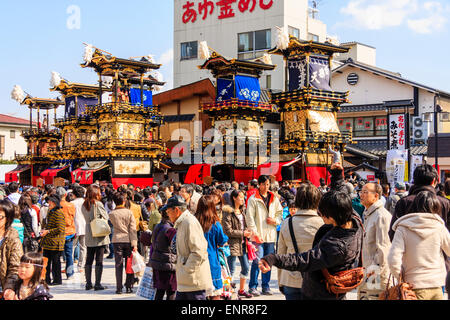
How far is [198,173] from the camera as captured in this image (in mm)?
33906

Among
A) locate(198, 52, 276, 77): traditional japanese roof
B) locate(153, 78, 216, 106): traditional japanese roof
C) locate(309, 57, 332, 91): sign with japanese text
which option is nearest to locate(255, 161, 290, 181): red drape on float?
locate(309, 57, 332, 91): sign with japanese text

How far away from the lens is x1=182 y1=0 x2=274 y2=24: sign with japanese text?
47000mm

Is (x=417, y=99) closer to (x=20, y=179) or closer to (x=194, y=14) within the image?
(x=194, y=14)

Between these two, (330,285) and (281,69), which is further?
(281,69)

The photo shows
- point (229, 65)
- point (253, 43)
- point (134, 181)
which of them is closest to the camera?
point (229, 65)

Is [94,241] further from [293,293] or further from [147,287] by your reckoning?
[293,293]

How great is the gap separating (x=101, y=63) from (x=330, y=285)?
112 feet

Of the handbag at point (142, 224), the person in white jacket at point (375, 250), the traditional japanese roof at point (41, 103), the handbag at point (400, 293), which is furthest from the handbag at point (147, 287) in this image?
the traditional japanese roof at point (41, 103)

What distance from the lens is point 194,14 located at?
50.3m

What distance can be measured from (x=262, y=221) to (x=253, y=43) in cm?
3988

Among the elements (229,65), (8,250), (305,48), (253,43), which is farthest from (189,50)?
(8,250)

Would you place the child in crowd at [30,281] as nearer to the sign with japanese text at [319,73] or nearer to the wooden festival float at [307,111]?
the wooden festival float at [307,111]

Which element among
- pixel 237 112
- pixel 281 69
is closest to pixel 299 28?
pixel 281 69
